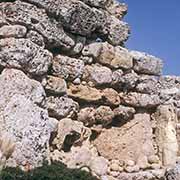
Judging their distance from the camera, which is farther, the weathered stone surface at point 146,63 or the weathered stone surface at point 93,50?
the weathered stone surface at point 146,63

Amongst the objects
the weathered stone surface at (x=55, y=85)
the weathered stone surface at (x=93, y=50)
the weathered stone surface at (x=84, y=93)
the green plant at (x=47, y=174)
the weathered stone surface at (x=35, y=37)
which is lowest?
the green plant at (x=47, y=174)

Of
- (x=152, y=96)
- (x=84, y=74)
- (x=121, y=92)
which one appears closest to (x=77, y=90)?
(x=84, y=74)

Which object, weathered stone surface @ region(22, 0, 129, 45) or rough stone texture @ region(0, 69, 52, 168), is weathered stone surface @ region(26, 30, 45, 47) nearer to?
weathered stone surface @ region(22, 0, 129, 45)

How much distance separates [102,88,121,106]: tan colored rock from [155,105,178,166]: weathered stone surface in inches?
41.5

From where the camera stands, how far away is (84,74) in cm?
850

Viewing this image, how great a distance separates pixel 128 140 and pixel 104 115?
0.74 m

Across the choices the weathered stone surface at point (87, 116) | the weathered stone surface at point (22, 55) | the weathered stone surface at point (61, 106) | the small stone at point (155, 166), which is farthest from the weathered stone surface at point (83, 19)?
the small stone at point (155, 166)

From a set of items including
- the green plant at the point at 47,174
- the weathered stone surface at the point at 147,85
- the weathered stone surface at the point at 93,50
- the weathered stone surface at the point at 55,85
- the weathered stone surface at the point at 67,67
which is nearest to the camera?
the green plant at the point at 47,174

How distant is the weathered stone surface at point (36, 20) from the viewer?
7.35 m

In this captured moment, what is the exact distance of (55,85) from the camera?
309 inches

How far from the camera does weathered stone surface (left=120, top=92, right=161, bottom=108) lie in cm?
920

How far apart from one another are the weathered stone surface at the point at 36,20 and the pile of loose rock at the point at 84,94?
0.6 inches

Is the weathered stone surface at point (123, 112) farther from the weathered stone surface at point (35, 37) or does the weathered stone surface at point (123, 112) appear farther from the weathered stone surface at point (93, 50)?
the weathered stone surface at point (35, 37)

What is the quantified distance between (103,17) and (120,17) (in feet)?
3.28
